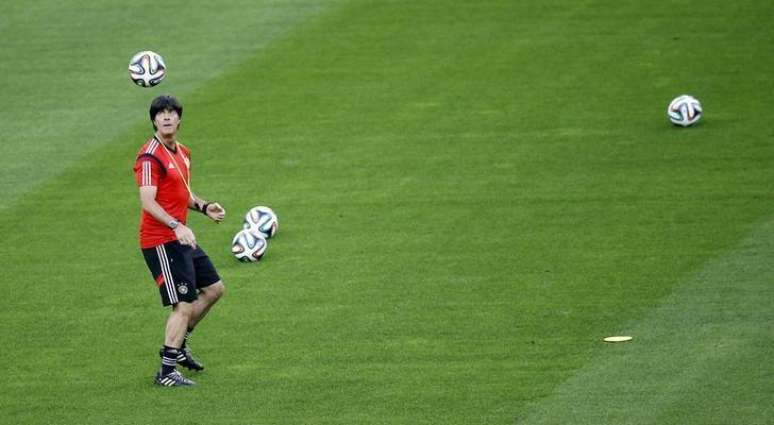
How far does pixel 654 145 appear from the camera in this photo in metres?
18.8

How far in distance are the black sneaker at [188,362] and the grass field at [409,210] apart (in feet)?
0.57

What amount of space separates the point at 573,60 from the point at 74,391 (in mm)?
12845

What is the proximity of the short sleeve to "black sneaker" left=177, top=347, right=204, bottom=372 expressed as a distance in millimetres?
1444

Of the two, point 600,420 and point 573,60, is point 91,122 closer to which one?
point 573,60

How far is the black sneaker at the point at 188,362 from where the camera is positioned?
11.8 metres

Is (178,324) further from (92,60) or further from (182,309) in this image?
(92,60)

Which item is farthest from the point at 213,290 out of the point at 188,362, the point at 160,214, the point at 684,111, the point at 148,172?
the point at 684,111

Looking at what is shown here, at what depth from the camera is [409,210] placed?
16.7m

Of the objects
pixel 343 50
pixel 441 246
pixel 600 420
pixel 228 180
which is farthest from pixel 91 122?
pixel 600 420

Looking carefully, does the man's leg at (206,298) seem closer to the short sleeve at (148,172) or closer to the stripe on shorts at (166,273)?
the stripe on shorts at (166,273)

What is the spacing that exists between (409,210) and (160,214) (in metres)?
5.81

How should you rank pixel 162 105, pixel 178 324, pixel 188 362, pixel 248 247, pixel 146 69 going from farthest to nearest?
1. pixel 146 69
2. pixel 248 247
3. pixel 188 362
4. pixel 178 324
5. pixel 162 105

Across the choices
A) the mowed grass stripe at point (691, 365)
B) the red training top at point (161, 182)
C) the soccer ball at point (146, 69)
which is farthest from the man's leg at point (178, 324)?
the soccer ball at point (146, 69)

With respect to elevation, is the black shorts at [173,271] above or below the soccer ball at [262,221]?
above
